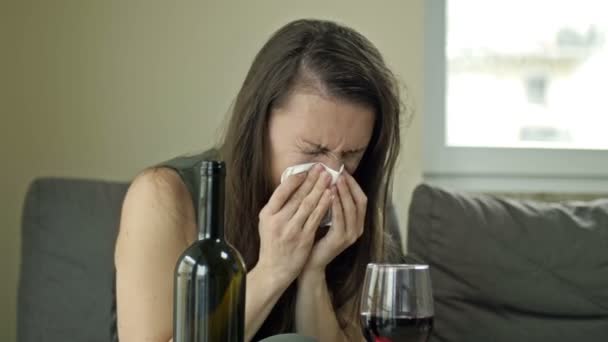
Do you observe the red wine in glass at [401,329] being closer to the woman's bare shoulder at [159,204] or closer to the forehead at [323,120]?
the forehead at [323,120]

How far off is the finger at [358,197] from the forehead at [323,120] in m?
0.07

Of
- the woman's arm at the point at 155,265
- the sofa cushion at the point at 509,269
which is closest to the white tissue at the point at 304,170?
the woman's arm at the point at 155,265

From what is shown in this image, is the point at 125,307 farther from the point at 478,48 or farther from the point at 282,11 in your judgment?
the point at 478,48

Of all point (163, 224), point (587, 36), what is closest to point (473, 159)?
point (587, 36)

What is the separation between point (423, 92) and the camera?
2.61 m

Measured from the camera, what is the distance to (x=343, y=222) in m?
1.55

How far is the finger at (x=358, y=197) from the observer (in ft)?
4.99

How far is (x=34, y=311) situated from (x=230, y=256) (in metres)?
1.37

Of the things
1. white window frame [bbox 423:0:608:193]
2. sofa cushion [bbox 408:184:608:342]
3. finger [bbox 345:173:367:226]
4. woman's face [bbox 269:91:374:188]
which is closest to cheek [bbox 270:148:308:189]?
woman's face [bbox 269:91:374:188]

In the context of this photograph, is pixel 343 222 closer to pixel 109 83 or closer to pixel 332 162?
pixel 332 162

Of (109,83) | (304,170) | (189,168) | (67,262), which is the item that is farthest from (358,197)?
(109,83)

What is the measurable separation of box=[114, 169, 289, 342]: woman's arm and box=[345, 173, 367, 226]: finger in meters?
0.21

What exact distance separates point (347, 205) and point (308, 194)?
0.10m

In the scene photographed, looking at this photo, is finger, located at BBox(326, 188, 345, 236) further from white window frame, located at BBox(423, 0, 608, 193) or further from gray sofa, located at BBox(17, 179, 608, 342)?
white window frame, located at BBox(423, 0, 608, 193)
